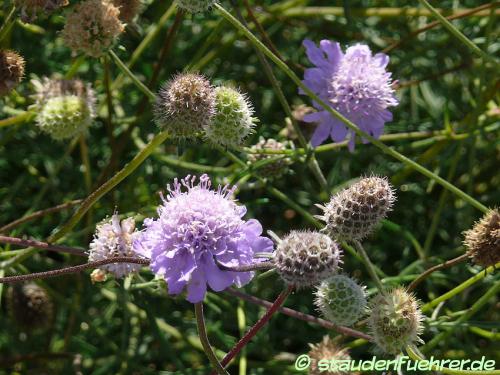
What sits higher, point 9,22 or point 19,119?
point 9,22

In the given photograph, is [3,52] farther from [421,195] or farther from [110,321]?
[421,195]

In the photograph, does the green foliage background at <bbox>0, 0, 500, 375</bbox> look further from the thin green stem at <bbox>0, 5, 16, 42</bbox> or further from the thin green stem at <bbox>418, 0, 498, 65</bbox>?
the thin green stem at <bbox>418, 0, 498, 65</bbox>

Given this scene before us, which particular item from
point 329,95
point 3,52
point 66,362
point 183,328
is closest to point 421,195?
point 329,95

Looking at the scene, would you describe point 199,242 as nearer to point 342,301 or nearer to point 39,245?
point 342,301

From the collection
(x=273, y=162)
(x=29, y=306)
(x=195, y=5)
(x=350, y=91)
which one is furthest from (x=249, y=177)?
(x=29, y=306)

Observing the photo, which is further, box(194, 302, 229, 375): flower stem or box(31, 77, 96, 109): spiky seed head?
box(31, 77, 96, 109): spiky seed head

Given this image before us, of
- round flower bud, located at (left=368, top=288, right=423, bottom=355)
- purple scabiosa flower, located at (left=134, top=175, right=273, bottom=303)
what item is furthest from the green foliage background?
purple scabiosa flower, located at (left=134, top=175, right=273, bottom=303)
